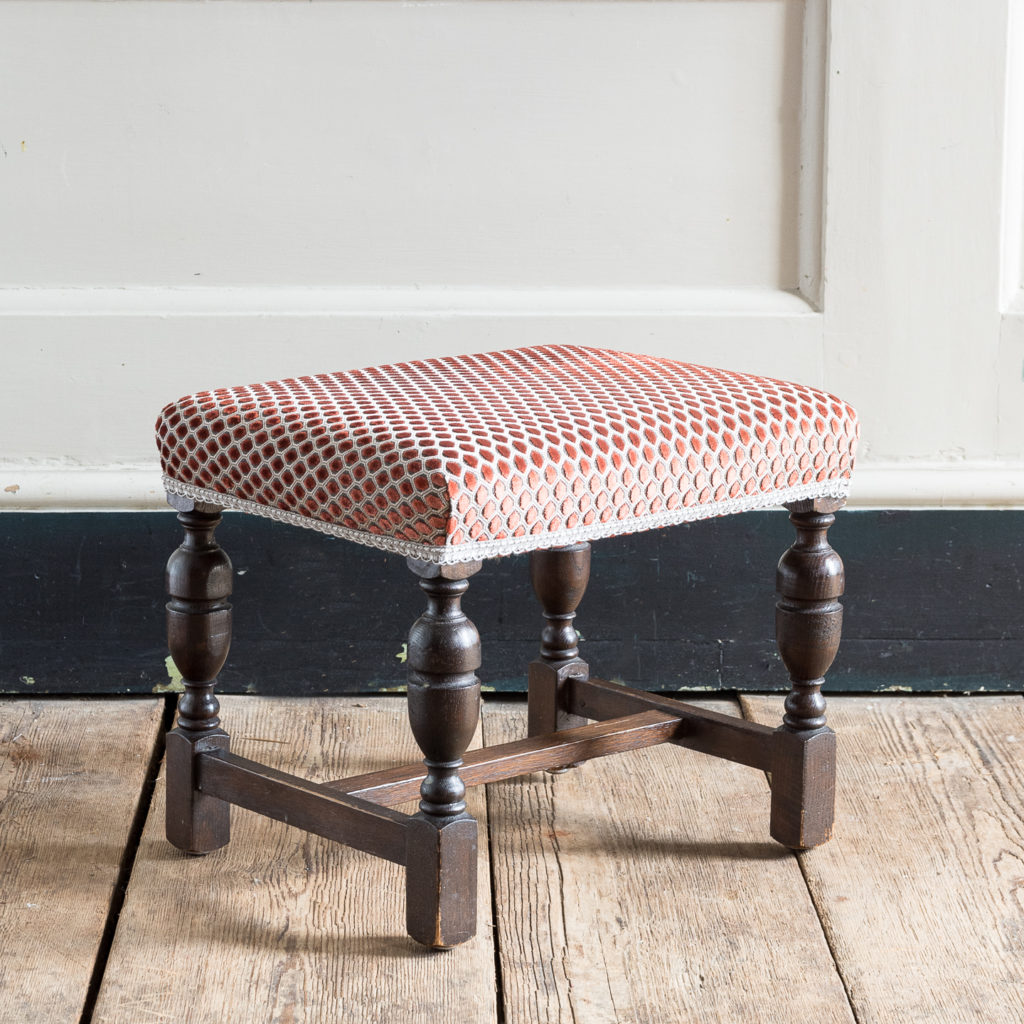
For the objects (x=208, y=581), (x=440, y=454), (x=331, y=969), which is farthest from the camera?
(x=208, y=581)

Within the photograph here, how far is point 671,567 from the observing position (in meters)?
1.61

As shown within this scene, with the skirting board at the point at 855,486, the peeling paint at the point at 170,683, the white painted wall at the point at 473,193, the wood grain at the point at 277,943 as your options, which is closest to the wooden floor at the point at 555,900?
the wood grain at the point at 277,943

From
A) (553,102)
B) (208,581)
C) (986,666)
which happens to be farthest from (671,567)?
(208,581)

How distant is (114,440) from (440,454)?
773 mm

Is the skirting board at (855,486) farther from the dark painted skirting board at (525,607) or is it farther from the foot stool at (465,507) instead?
the foot stool at (465,507)

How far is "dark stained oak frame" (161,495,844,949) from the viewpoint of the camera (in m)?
0.99

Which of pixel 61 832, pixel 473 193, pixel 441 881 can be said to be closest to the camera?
pixel 441 881

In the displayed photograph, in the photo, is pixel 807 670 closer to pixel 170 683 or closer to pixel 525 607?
pixel 525 607

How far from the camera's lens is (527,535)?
946mm

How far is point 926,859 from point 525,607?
21.9 inches

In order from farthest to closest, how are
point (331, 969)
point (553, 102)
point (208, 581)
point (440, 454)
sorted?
point (553, 102) < point (208, 581) < point (331, 969) < point (440, 454)

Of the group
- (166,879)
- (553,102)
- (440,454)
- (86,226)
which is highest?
(553,102)

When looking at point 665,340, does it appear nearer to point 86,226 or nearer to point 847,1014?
point 86,226

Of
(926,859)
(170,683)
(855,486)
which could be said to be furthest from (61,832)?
(855,486)
